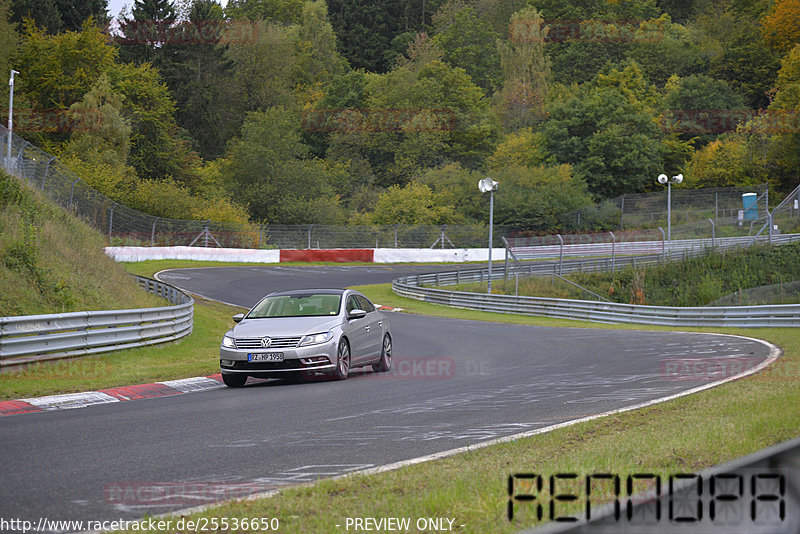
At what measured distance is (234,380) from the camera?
13828 millimetres

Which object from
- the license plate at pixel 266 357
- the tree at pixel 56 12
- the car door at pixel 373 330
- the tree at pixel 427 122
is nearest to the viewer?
the license plate at pixel 266 357

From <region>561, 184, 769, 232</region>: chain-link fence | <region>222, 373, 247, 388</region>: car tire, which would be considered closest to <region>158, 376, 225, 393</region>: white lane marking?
<region>222, 373, 247, 388</region>: car tire

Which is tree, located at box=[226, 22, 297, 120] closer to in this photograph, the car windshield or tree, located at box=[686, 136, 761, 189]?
tree, located at box=[686, 136, 761, 189]

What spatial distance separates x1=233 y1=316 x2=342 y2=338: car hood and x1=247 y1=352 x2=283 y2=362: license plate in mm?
323

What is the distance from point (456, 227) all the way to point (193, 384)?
49.0 meters

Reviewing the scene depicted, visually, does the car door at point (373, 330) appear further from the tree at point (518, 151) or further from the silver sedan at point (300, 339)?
the tree at point (518, 151)

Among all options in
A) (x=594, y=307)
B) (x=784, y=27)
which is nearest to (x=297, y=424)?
(x=594, y=307)

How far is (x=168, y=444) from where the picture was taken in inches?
323

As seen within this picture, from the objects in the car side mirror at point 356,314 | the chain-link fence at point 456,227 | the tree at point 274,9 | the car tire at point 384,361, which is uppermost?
the tree at point 274,9

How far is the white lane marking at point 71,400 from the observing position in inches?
453

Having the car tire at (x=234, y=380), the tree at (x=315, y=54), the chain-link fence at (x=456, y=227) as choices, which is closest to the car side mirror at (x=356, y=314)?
the car tire at (x=234, y=380)

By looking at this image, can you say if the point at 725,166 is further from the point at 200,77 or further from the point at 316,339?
the point at 316,339

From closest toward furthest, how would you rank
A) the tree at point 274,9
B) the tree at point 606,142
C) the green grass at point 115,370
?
the green grass at point 115,370 → the tree at point 606,142 → the tree at point 274,9

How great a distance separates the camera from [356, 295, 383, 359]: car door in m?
15.4
